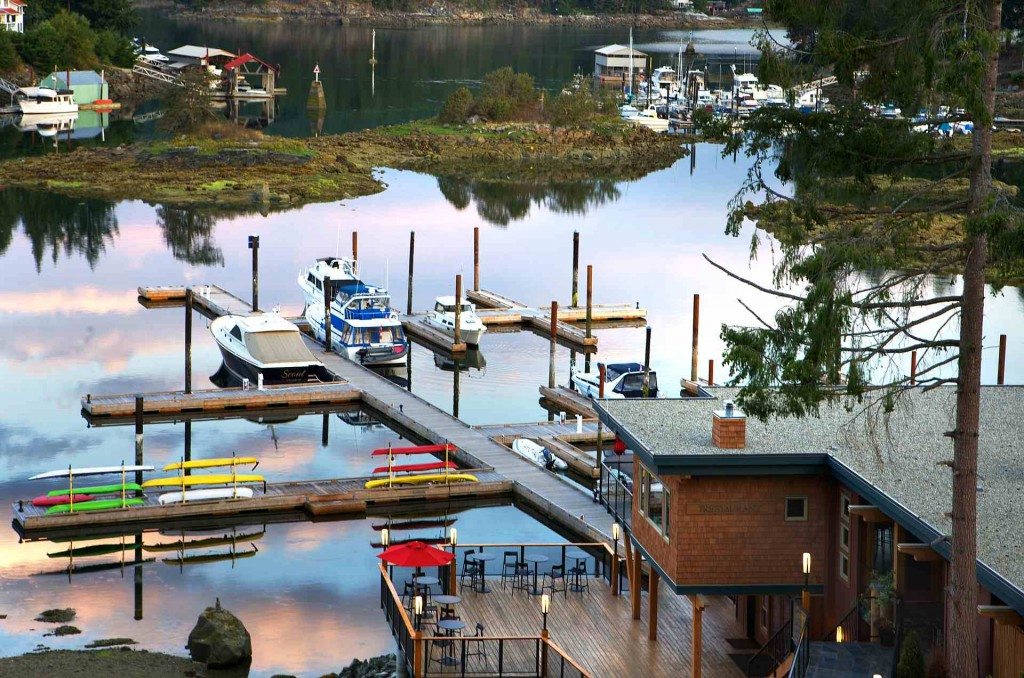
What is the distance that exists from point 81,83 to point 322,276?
305ft

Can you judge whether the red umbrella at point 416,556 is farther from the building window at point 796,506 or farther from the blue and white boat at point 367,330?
the blue and white boat at point 367,330

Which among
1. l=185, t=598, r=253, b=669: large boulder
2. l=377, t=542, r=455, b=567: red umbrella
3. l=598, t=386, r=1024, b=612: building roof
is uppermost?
l=598, t=386, r=1024, b=612: building roof

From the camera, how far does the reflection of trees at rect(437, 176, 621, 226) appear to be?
103 meters

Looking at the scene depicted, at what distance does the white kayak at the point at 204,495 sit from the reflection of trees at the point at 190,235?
1616 inches

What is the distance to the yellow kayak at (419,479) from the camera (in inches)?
1751

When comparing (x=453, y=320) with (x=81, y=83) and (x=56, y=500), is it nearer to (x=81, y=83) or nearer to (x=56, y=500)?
(x=56, y=500)

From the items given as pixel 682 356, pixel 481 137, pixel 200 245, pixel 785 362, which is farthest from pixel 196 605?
pixel 481 137

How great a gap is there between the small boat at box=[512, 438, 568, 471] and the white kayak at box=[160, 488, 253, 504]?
857 centimetres

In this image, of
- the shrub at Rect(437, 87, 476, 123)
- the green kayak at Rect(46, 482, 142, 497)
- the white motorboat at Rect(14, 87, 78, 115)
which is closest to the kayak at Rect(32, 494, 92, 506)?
the green kayak at Rect(46, 482, 142, 497)

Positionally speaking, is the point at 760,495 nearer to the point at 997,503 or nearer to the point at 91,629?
the point at 997,503

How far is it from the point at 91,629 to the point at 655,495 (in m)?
13.2

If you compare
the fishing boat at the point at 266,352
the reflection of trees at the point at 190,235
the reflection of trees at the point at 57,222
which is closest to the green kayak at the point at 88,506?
the fishing boat at the point at 266,352

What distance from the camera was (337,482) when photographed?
1768 inches

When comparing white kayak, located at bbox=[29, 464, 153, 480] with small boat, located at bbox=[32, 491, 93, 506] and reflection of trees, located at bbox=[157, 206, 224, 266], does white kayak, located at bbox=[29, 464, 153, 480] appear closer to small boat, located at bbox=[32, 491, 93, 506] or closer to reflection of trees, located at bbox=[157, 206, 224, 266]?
small boat, located at bbox=[32, 491, 93, 506]
